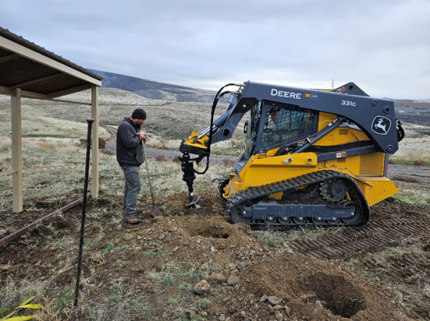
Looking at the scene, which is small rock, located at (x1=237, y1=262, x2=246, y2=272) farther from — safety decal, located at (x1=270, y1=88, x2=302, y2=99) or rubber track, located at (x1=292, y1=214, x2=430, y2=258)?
safety decal, located at (x1=270, y1=88, x2=302, y2=99)

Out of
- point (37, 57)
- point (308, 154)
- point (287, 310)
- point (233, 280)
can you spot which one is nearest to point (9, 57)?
point (37, 57)

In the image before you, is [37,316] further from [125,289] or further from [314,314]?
[314,314]

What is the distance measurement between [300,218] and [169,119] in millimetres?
43825

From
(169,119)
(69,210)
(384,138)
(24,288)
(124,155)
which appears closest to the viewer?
(24,288)

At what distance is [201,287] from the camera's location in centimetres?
367

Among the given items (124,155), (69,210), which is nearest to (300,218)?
(124,155)

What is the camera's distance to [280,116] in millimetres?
6426

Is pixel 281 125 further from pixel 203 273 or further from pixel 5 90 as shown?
pixel 5 90

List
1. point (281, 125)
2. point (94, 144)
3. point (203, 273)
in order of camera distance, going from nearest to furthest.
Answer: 1. point (203, 273)
2. point (281, 125)
3. point (94, 144)

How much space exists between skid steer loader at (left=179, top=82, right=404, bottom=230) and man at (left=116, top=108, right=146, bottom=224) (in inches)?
40.3

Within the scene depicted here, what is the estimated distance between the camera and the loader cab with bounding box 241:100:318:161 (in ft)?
20.9

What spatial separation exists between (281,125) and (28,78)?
5283 millimetres

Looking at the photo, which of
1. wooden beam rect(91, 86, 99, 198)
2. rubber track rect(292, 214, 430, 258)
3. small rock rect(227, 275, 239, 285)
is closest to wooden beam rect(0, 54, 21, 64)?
wooden beam rect(91, 86, 99, 198)

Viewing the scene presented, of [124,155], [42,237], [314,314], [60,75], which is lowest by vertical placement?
[42,237]
